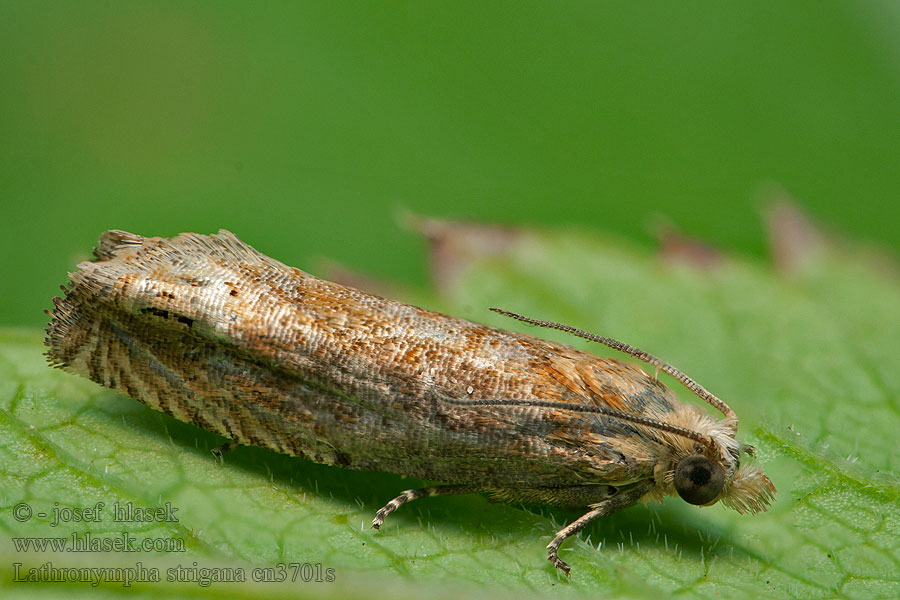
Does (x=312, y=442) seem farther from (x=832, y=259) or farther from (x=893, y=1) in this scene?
(x=893, y=1)

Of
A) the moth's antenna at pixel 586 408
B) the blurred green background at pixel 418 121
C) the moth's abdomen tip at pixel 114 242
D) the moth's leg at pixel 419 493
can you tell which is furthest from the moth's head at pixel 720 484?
the moth's abdomen tip at pixel 114 242

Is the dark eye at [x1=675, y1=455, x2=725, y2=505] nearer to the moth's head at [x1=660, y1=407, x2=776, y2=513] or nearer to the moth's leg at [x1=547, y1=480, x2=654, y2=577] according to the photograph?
the moth's head at [x1=660, y1=407, x2=776, y2=513]

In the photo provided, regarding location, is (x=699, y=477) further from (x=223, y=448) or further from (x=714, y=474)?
(x=223, y=448)

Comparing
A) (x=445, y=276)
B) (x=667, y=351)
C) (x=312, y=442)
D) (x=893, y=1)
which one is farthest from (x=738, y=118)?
(x=312, y=442)

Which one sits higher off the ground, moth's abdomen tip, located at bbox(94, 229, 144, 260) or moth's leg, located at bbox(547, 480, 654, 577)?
moth's abdomen tip, located at bbox(94, 229, 144, 260)
